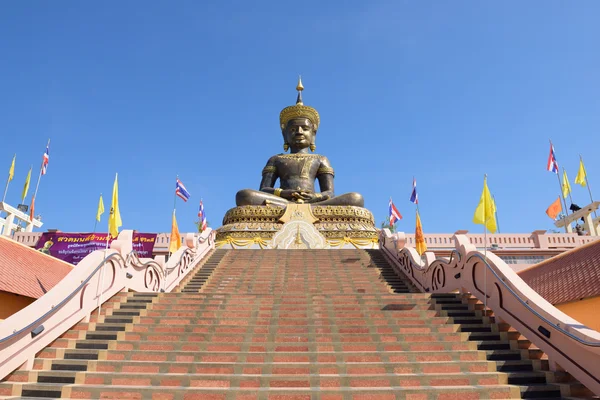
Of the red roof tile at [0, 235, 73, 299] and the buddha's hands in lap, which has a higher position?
the buddha's hands in lap

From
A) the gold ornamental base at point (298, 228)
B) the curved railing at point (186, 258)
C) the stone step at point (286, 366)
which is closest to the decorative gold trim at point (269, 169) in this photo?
the gold ornamental base at point (298, 228)

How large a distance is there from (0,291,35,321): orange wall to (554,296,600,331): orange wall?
1084 centimetres

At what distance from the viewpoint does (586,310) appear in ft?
25.7

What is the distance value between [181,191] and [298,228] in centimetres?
530

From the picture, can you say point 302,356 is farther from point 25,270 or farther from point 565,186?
point 565,186

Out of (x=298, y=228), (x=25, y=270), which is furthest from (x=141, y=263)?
(x=298, y=228)

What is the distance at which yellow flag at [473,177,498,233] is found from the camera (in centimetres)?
757

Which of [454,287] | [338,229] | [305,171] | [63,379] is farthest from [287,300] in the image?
[305,171]

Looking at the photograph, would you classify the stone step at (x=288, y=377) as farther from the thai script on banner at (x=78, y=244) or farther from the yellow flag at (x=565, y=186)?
the yellow flag at (x=565, y=186)

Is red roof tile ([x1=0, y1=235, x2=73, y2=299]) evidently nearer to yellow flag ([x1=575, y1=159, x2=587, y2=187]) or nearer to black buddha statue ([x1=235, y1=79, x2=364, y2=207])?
black buddha statue ([x1=235, y1=79, x2=364, y2=207])

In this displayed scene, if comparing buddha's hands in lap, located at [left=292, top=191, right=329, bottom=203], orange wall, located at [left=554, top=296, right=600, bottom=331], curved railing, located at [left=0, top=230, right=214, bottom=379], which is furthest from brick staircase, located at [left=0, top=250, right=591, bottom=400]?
buddha's hands in lap, located at [left=292, top=191, right=329, bottom=203]

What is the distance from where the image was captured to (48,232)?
63.5 ft

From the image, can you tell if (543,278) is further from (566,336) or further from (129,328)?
(129,328)

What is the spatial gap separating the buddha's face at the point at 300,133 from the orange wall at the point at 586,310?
17.1 m
